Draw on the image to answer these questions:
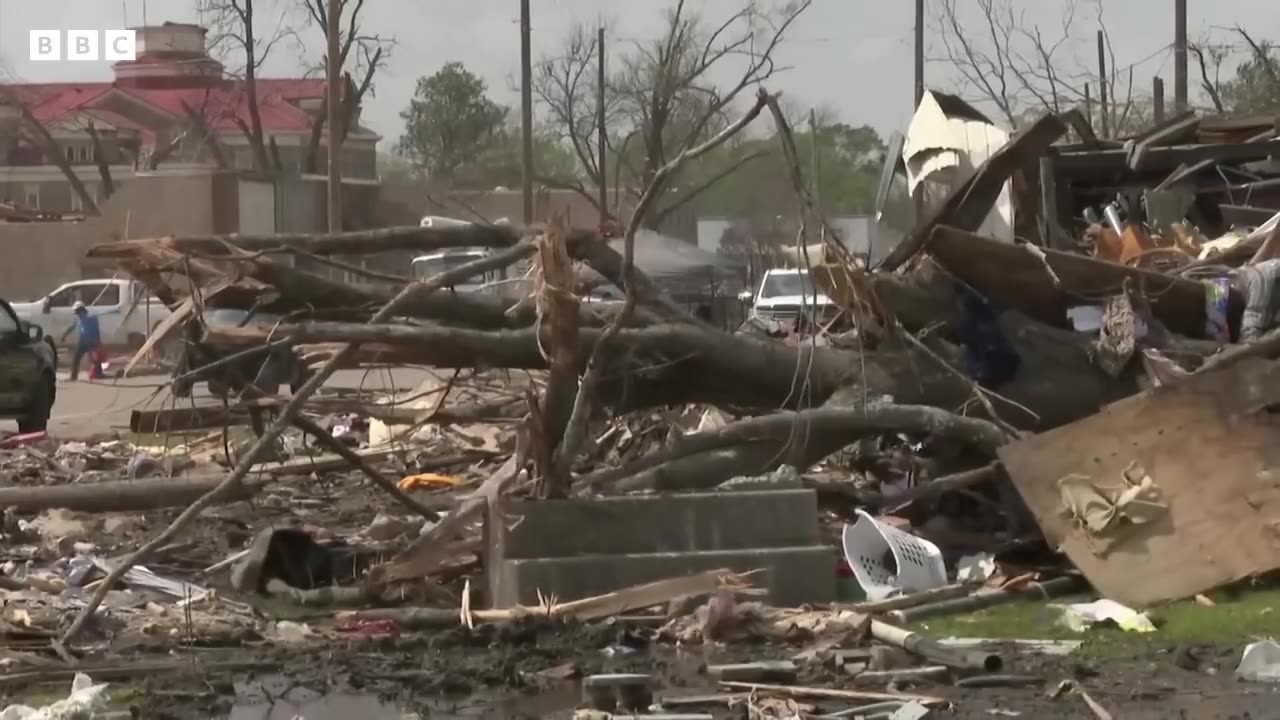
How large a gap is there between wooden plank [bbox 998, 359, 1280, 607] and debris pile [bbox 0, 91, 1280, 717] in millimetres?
16

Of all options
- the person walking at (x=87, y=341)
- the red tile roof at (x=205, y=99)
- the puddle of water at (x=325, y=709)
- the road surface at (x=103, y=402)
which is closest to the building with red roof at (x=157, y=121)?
the red tile roof at (x=205, y=99)

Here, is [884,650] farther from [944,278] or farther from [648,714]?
[944,278]

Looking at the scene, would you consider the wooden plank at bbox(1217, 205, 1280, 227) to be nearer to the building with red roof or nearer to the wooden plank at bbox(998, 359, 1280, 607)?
the wooden plank at bbox(998, 359, 1280, 607)

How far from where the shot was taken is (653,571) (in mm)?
8172

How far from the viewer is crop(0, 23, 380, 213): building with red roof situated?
56125 millimetres

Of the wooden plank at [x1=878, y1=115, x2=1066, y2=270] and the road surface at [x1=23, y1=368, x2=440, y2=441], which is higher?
the wooden plank at [x1=878, y1=115, x2=1066, y2=270]

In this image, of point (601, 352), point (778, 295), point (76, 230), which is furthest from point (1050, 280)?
point (76, 230)

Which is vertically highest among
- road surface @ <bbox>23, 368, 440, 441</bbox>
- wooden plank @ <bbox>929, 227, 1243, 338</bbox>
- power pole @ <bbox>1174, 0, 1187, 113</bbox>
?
power pole @ <bbox>1174, 0, 1187, 113</bbox>

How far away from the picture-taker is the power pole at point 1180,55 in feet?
103

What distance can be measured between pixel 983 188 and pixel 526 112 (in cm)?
2750

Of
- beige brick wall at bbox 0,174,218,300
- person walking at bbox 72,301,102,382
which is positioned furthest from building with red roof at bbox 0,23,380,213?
person walking at bbox 72,301,102,382

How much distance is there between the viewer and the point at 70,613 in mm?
8289

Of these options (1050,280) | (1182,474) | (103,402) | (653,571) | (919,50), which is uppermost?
(919,50)

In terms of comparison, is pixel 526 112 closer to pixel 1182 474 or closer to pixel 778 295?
pixel 778 295
